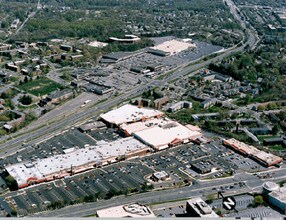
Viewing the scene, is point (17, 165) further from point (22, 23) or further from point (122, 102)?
point (22, 23)

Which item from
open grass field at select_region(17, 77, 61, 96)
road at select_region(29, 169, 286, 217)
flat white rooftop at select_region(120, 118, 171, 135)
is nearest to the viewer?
road at select_region(29, 169, 286, 217)

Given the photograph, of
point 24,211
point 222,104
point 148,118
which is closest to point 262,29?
point 222,104

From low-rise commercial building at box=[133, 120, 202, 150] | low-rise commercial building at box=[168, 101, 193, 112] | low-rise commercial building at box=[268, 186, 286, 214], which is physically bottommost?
low-rise commercial building at box=[168, 101, 193, 112]

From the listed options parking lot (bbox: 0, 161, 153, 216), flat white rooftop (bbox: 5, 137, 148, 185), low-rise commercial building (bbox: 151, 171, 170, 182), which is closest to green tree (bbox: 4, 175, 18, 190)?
flat white rooftop (bbox: 5, 137, 148, 185)

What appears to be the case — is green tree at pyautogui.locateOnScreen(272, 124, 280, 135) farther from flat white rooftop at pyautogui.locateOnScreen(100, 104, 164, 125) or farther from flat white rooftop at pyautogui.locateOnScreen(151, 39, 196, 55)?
flat white rooftop at pyautogui.locateOnScreen(151, 39, 196, 55)

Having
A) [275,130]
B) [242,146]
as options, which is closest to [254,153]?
[242,146]

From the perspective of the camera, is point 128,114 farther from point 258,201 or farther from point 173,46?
point 173,46
